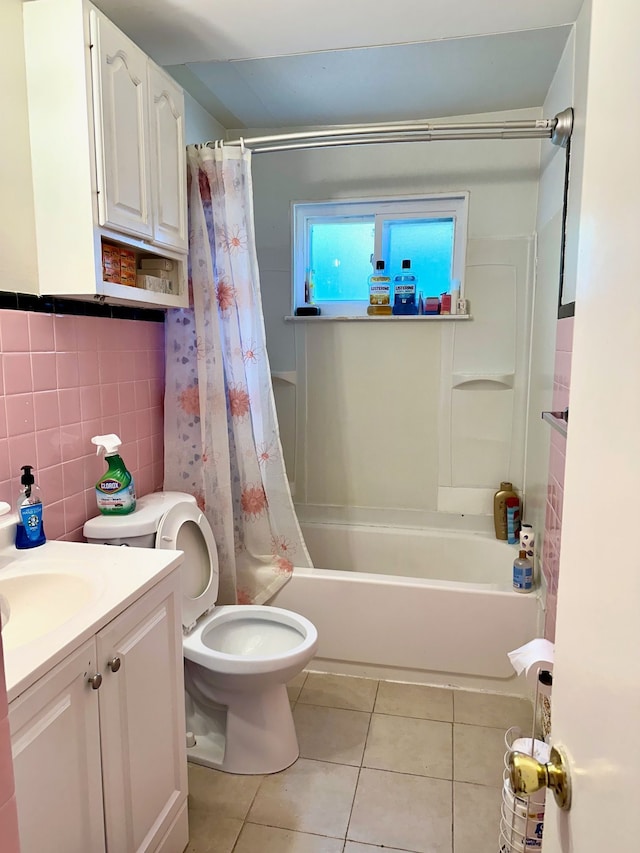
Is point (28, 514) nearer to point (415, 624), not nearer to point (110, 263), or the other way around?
point (110, 263)

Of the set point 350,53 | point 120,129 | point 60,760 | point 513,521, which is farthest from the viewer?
point 513,521

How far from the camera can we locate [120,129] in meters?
1.60

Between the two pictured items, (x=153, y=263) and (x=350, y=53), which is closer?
(x=153, y=263)

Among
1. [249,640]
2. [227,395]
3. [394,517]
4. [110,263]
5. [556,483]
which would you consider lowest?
[249,640]

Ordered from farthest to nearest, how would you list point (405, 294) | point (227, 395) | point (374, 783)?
point (405, 294) < point (227, 395) < point (374, 783)

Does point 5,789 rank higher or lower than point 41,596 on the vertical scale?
higher

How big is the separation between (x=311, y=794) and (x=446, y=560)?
1.36 metres

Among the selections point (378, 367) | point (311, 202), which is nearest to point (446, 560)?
point (378, 367)

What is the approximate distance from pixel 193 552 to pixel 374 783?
3.15ft

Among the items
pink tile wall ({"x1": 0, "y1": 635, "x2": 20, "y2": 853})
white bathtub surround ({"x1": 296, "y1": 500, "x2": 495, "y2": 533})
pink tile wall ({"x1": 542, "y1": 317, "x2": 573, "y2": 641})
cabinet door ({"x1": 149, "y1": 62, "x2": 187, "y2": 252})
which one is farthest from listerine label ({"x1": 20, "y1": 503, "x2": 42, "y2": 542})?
white bathtub surround ({"x1": 296, "y1": 500, "x2": 495, "y2": 533})

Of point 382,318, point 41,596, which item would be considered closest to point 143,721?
point 41,596

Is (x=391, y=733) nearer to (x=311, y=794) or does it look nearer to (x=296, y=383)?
(x=311, y=794)

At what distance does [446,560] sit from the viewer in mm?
2857

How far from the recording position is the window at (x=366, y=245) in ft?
9.21
